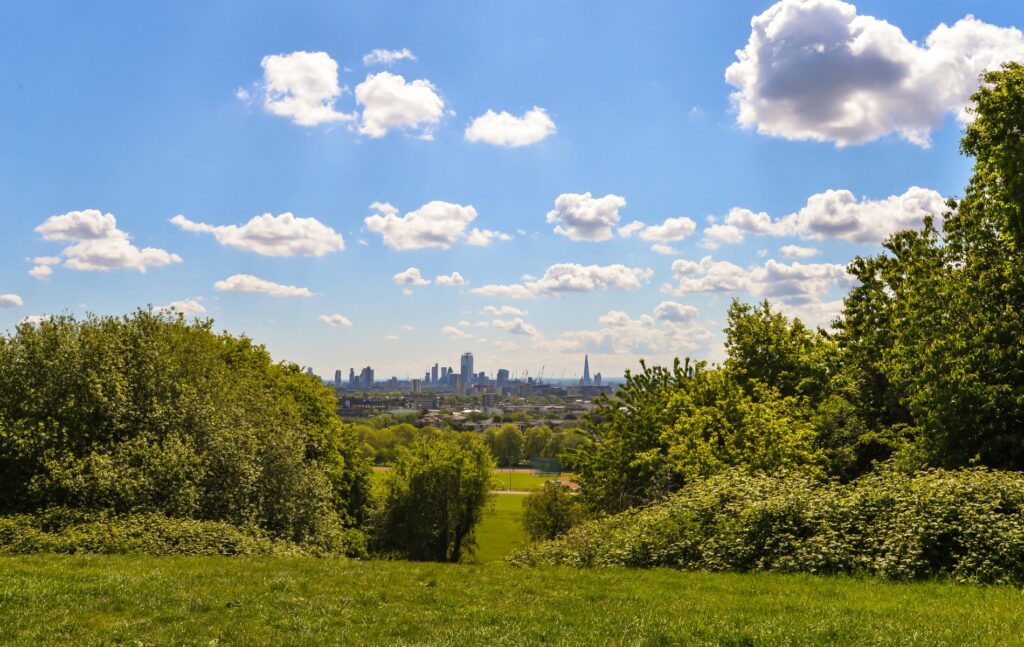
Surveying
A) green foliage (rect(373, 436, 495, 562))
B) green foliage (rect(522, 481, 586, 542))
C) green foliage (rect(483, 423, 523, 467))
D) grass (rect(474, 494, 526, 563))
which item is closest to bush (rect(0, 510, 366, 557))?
green foliage (rect(373, 436, 495, 562))

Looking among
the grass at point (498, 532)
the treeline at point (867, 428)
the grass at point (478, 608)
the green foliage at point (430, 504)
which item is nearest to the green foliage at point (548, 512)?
the grass at point (498, 532)

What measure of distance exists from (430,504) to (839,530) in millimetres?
46886

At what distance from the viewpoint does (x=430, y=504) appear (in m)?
58.2

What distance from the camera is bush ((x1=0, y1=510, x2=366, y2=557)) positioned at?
1970 cm

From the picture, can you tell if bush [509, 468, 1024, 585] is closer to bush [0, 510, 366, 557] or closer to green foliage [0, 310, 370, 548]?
bush [0, 510, 366, 557]

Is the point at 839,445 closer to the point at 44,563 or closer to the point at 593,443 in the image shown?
the point at 593,443

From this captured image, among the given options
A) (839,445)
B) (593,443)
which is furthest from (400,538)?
(839,445)

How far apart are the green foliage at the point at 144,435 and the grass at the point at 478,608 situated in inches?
349

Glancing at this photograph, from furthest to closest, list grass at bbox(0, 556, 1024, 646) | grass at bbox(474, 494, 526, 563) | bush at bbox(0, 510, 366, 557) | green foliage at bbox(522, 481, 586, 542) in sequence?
1. grass at bbox(474, 494, 526, 563)
2. green foliage at bbox(522, 481, 586, 542)
3. bush at bbox(0, 510, 366, 557)
4. grass at bbox(0, 556, 1024, 646)

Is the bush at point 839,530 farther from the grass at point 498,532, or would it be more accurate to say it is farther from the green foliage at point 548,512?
the grass at point 498,532

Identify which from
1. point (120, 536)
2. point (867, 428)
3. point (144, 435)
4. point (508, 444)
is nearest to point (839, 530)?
point (867, 428)

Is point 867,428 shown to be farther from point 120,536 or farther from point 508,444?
point 508,444

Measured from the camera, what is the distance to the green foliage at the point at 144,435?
23984 mm

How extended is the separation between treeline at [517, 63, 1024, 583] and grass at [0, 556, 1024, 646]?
1710 millimetres
